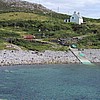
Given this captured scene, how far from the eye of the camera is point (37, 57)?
8819 centimetres

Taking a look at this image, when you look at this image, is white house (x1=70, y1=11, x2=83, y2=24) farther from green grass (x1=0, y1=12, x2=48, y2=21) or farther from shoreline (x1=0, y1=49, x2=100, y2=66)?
shoreline (x1=0, y1=49, x2=100, y2=66)

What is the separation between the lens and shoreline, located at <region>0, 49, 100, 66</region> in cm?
8229

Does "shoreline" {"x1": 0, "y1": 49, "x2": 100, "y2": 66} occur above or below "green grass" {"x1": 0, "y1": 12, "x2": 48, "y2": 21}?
below

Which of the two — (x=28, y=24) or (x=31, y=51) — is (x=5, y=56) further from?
(x=28, y=24)

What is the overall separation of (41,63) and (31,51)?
9.18 m

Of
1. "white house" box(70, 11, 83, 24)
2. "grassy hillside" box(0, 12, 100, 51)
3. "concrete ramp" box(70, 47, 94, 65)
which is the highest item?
"white house" box(70, 11, 83, 24)

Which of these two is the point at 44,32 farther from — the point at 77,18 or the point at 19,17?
the point at 19,17

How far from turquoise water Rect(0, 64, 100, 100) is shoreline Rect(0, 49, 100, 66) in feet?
15.2

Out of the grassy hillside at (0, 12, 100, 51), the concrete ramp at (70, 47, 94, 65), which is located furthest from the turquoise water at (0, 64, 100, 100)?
the grassy hillside at (0, 12, 100, 51)

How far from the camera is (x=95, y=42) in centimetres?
11262

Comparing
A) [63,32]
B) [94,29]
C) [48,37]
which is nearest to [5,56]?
[48,37]

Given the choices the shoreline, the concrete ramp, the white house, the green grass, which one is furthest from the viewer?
the green grass

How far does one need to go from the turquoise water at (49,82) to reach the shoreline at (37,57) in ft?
15.2

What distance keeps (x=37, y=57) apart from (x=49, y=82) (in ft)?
92.9
